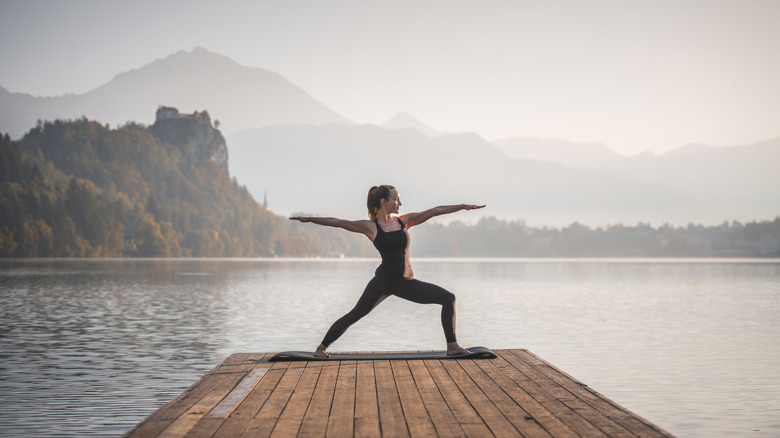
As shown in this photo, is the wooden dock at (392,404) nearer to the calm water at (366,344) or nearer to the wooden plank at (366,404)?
the wooden plank at (366,404)

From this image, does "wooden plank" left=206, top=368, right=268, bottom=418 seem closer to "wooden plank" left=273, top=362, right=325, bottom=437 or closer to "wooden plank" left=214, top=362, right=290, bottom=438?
"wooden plank" left=214, top=362, right=290, bottom=438

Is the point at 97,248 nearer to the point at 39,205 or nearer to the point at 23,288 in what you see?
the point at 39,205

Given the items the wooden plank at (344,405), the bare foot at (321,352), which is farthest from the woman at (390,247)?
the wooden plank at (344,405)

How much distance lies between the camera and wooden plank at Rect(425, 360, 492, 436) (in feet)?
23.3

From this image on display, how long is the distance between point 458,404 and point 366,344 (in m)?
14.3

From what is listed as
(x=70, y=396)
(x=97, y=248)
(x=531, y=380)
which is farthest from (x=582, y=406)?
(x=97, y=248)

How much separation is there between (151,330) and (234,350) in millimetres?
5261

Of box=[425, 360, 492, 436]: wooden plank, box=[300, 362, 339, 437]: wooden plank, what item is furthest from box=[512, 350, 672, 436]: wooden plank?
box=[300, 362, 339, 437]: wooden plank

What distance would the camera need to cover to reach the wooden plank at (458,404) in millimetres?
7101

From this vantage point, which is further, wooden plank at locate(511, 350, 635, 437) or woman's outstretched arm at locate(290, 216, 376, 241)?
woman's outstretched arm at locate(290, 216, 376, 241)

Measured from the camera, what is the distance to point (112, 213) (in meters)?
177

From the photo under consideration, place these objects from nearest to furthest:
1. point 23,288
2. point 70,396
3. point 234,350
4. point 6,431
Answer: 1. point 6,431
2. point 70,396
3. point 234,350
4. point 23,288

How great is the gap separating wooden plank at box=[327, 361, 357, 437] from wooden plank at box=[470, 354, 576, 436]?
1546 mm

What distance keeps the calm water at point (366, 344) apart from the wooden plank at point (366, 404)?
2949mm
